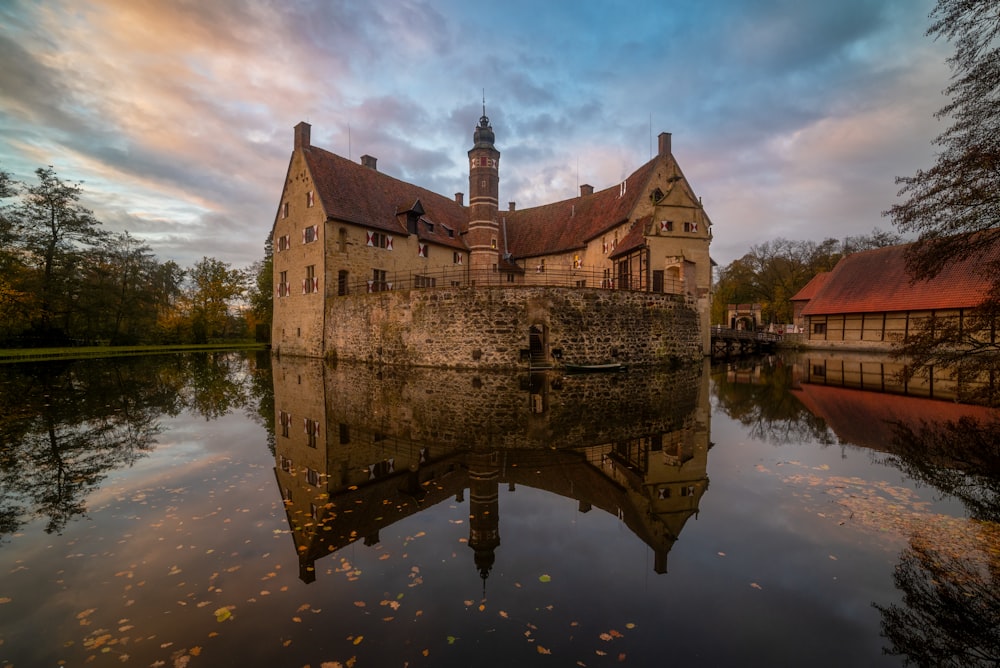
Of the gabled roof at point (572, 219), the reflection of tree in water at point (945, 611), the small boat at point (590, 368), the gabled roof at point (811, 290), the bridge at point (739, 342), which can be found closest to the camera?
the reflection of tree in water at point (945, 611)

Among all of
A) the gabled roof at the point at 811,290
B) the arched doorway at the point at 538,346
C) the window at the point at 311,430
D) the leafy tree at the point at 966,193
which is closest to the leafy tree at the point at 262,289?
the arched doorway at the point at 538,346

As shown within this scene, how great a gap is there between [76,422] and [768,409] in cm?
1709

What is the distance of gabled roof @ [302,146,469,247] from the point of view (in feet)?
88.6

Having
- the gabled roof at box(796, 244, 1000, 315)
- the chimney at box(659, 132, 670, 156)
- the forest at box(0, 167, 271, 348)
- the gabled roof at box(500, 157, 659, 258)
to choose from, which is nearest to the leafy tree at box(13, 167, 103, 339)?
the forest at box(0, 167, 271, 348)

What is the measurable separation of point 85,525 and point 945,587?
8.61 meters

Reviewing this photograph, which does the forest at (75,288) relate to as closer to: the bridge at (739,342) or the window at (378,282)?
the window at (378,282)

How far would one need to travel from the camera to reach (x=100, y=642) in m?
3.17

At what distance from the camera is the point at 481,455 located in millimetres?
7832

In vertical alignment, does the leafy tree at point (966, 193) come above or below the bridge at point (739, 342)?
above

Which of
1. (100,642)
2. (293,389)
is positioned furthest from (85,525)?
(293,389)

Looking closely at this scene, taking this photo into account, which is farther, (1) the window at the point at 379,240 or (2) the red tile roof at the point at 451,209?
(1) the window at the point at 379,240

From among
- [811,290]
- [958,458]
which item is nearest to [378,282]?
[958,458]

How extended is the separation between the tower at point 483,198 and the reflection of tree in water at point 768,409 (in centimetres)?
1420

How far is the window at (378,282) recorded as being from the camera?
27664mm
